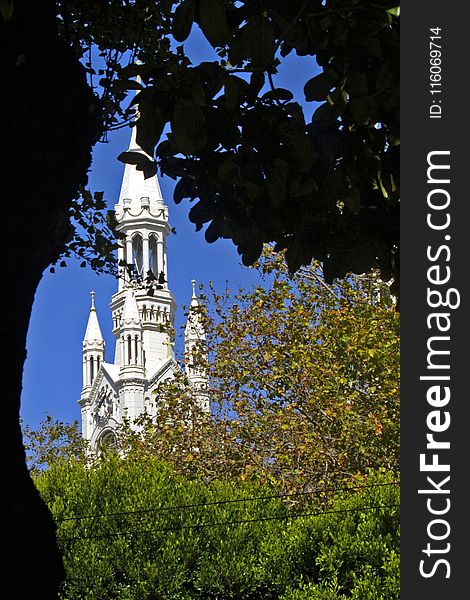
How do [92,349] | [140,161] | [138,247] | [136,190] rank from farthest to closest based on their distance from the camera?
[92,349] → [136,190] → [138,247] → [140,161]

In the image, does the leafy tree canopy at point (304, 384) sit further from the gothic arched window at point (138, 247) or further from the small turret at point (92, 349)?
the small turret at point (92, 349)

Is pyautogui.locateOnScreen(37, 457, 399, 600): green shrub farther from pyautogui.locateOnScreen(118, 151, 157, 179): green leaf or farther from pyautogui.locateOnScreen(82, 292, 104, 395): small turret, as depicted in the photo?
pyautogui.locateOnScreen(82, 292, 104, 395): small turret

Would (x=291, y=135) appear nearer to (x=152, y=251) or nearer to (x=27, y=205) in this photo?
(x=27, y=205)

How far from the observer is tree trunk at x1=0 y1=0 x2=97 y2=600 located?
338 centimetres

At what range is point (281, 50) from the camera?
4344mm

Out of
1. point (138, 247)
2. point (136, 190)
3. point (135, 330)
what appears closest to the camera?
point (135, 330)

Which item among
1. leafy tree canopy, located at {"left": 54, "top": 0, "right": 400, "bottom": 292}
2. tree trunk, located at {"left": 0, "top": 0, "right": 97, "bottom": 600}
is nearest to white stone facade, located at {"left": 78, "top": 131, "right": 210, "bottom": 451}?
leafy tree canopy, located at {"left": 54, "top": 0, "right": 400, "bottom": 292}

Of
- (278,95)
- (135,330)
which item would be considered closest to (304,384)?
(278,95)

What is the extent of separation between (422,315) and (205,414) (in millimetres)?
20761

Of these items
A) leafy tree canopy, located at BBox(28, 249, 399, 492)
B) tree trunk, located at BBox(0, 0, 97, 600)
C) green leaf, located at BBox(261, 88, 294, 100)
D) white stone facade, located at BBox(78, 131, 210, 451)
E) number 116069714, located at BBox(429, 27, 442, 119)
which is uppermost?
white stone facade, located at BBox(78, 131, 210, 451)

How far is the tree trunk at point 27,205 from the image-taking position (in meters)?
3.38

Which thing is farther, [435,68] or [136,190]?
[136,190]

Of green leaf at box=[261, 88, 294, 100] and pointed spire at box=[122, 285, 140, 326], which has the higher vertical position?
pointed spire at box=[122, 285, 140, 326]

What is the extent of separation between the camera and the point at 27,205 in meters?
3.63
